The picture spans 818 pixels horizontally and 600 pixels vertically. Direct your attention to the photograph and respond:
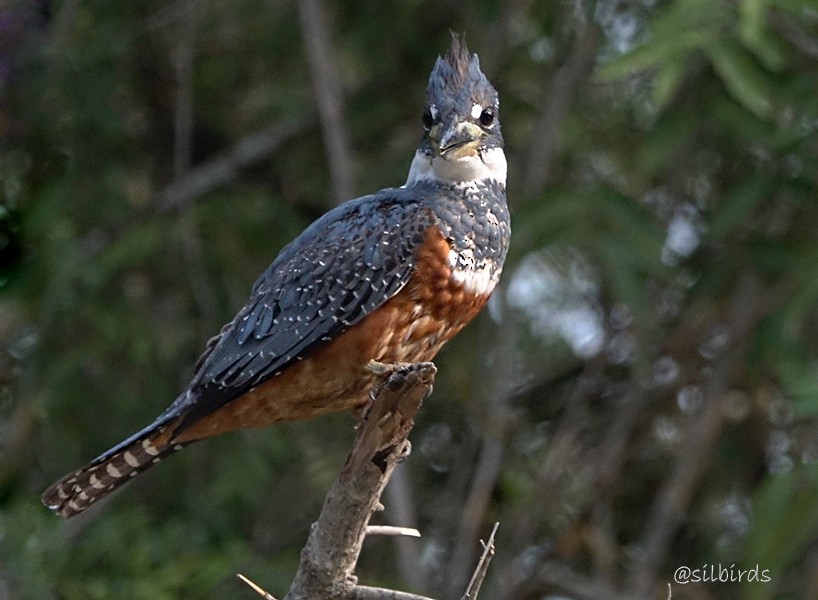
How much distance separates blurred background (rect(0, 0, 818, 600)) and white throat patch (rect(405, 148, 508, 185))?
72cm

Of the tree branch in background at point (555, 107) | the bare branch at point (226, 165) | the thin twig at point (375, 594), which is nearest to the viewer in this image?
the thin twig at point (375, 594)

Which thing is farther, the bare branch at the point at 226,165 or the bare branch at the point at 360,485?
the bare branch at the point at 226,165

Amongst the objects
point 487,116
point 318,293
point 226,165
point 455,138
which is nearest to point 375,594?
point 318,293

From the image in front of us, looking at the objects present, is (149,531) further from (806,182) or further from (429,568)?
(806,182)

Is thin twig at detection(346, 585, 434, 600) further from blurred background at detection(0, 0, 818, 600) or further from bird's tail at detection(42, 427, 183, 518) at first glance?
blurred background at detection(0, 0, 818, 600)

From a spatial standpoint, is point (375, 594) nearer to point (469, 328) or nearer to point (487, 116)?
point (487, 116)

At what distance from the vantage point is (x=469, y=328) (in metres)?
5.99

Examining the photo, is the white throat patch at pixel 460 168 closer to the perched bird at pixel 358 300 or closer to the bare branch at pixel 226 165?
the perched bird at pixel 358 300

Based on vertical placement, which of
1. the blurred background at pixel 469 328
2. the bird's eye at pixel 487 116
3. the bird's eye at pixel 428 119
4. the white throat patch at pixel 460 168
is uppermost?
the bird's eye at pixel 428 119

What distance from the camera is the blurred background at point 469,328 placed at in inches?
207

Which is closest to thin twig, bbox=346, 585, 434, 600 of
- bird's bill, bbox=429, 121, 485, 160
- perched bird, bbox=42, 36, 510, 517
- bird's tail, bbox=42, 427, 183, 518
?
perched bird, bbox=42, 36, 510, 517

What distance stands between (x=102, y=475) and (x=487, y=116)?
4.85ft

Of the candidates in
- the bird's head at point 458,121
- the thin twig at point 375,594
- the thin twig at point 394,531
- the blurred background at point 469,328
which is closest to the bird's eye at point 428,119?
the bird's head at point 458,121

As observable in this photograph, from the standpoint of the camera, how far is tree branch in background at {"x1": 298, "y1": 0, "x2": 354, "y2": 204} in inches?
220
